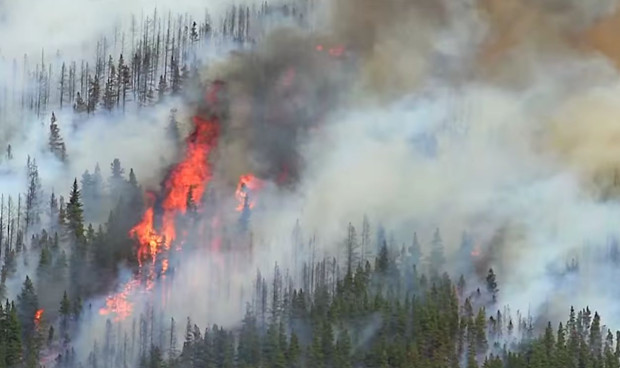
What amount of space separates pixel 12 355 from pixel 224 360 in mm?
36884

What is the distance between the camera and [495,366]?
654ft

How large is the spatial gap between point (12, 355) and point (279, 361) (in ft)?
153

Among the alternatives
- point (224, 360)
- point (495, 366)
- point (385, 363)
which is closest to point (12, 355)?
point (224, 360)

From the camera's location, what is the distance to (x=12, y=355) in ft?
651

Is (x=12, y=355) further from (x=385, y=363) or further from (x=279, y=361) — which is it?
(x=385, y=363)

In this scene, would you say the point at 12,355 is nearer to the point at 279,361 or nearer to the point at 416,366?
the point at 279,361

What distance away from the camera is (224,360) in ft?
652

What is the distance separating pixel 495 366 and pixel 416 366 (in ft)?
45.3

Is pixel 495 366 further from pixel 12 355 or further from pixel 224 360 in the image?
pixel 12 355

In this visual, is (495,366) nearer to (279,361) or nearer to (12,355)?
(279,361)

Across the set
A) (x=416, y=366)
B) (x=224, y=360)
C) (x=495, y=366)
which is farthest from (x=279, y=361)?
(x=495, y=366)

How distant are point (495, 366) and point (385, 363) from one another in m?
19.2

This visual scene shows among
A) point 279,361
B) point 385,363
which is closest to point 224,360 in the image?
point 279,361

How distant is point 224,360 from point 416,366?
33.6 meters
